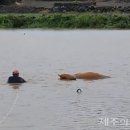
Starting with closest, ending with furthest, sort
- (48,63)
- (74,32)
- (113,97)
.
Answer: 1. (113,97)
2. (48,63)
3. (74,32)

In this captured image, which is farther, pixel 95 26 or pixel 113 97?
pixel 95 26

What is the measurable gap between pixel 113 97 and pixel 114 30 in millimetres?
40598

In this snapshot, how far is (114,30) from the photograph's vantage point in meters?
65.7

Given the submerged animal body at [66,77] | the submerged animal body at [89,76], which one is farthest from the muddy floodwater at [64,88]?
the submerged animal body at [89,76]

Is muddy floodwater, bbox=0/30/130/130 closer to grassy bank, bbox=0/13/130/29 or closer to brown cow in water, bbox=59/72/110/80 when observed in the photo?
brown cow in water, bbox=59/72/110/80

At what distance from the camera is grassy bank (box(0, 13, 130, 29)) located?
225 ft

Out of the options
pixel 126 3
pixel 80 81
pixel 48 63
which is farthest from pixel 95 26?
pixel 80 81

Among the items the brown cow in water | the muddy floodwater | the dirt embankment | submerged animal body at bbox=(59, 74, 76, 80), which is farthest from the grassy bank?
submerged animal body at bbox=(59, 74, 76, 80)

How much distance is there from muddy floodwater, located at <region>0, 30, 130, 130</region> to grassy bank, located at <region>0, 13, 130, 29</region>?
15.2 m

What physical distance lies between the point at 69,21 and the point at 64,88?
1646 inches

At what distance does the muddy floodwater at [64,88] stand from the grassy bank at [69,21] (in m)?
15.2

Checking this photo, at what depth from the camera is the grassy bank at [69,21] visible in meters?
68.7

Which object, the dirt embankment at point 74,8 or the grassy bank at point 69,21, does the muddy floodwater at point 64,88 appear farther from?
the dirt embankment at point 74,8

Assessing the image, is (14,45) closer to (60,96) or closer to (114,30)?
(114,30)
